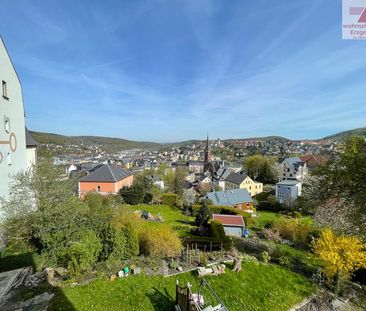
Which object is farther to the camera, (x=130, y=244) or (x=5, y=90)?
(x=5, y=90)

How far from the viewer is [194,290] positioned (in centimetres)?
914

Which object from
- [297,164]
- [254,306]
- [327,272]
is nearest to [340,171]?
[254,306]

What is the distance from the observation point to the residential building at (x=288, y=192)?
1500 inches

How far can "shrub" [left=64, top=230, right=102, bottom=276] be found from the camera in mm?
9133

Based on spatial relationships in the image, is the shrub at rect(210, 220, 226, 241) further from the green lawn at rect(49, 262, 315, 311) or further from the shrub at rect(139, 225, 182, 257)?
the green lawn at rect(49, 262, 315, 311)

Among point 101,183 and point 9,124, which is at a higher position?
point 9,124

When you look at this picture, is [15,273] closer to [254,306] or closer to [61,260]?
[61,260]

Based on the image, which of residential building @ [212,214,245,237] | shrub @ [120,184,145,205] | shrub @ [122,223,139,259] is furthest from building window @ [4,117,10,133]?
shrub @ [120,184,145,205]

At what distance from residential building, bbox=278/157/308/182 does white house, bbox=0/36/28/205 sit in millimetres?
59363

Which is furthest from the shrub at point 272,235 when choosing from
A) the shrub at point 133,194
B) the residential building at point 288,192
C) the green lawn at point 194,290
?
the shrub at point 133,194

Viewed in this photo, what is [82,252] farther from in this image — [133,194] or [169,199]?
[169,199]

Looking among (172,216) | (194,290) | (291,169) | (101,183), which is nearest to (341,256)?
(194,290)

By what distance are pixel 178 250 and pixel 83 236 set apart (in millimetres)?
5360

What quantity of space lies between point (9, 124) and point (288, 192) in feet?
131
